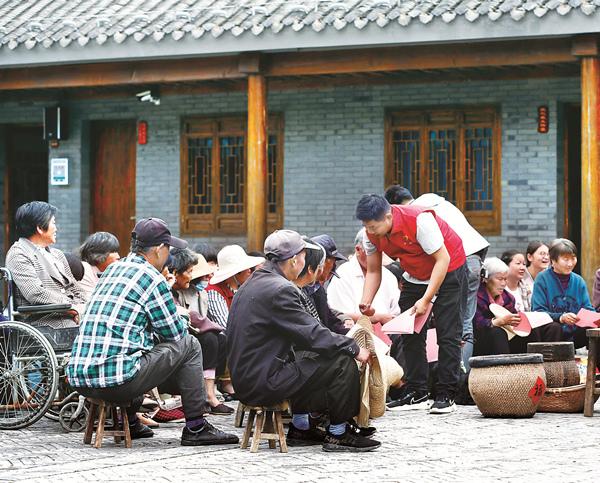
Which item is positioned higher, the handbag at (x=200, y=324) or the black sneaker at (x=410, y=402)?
the handbag at (x=200, y=324)

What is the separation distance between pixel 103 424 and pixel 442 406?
2725mm

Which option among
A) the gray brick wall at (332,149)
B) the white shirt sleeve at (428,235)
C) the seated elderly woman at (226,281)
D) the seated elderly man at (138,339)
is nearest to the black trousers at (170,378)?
the seated elderly man at (138,339)

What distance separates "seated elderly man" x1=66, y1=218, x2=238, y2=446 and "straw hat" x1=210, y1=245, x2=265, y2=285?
8.25ft

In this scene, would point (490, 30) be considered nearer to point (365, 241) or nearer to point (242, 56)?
point (242, 56)

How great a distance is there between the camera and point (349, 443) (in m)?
7.13

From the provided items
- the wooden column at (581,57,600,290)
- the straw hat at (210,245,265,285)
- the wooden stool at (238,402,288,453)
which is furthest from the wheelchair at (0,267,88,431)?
the wooden column at (581,57,600,290)

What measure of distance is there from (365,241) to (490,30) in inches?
170

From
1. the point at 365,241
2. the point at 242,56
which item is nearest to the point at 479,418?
the point at 365,241

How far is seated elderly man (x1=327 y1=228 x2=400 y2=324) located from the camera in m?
10.1

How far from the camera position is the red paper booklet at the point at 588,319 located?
10.3 meters

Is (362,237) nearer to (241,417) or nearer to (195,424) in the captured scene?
(241,417)

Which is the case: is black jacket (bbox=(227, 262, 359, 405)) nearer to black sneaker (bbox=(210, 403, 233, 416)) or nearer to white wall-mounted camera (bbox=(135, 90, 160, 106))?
black sneaker (bbox=(210, 403, 233, 416))

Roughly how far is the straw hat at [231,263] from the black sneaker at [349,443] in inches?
116

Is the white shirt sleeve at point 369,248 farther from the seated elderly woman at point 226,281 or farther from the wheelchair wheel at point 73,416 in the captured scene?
the wheelchair wheel at point 73,416
